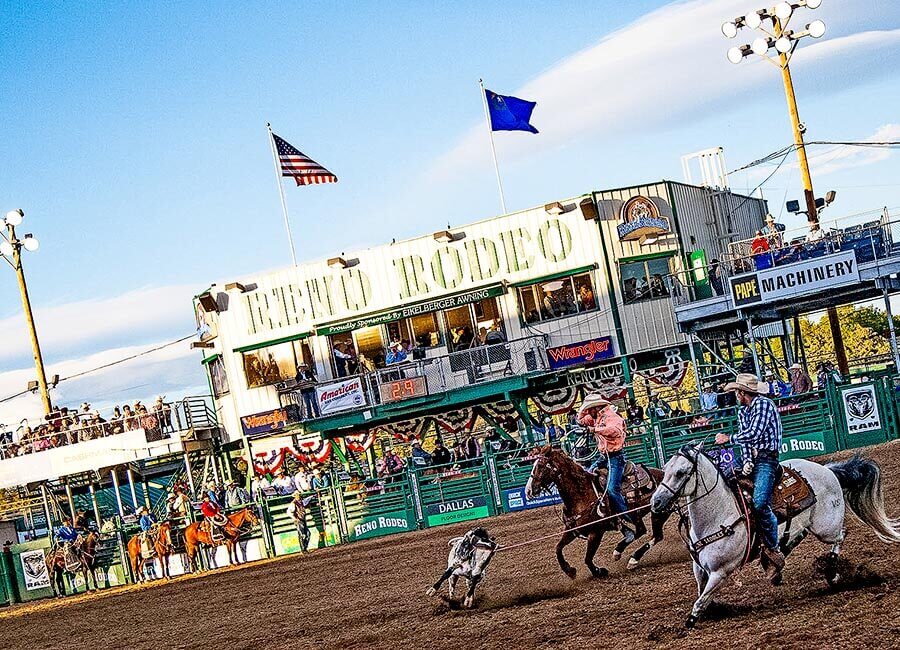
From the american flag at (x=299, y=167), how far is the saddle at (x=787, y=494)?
72.2ft

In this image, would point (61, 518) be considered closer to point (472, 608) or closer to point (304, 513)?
A: point (304, 513)

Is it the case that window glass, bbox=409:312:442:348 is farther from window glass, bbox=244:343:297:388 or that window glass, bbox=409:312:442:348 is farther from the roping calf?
the roping calf

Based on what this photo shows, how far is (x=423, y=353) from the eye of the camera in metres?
30.9

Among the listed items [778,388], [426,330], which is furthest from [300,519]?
[778,388]

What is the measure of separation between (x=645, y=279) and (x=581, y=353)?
8.58ft

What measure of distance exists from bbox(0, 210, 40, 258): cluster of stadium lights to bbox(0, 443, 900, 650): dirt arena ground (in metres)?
12.0

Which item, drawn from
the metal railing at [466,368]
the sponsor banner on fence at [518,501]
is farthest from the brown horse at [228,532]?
the sponsor banner on fence at [518,501]

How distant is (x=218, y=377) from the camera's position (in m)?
34.6

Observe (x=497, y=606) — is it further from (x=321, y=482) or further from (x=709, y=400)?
(x=321, y=482)

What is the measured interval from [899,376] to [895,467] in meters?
3.87

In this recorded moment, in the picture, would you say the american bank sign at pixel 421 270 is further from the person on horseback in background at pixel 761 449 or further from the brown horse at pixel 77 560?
the person on horseback in background at pixel 761 449

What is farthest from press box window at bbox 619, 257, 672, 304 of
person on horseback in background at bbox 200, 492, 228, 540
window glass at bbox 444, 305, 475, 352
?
person on horseback in background at bbox 200, 492, 228, 540

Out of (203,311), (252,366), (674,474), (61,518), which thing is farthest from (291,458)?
(674,474)

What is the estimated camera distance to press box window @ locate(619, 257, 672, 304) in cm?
2930
